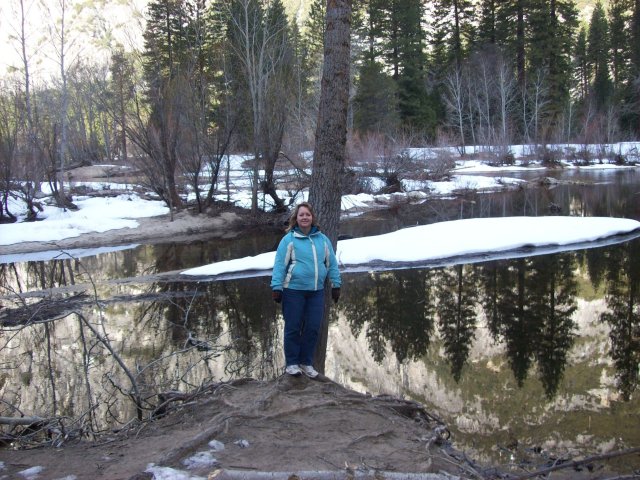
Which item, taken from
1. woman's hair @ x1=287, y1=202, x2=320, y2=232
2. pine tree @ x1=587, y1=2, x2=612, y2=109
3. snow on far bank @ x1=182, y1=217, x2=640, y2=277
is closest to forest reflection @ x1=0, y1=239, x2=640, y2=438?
snow on far bank @ x1=182, y1=217, x2=640, y2=277

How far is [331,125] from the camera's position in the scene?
5.67 meters

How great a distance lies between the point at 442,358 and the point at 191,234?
15036 millimetres

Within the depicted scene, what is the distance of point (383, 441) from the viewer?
405 cm

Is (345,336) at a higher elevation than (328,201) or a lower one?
lower

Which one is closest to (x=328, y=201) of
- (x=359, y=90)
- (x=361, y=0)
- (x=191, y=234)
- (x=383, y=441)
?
(x=383, y=441)

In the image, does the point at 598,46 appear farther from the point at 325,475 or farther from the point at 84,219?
the point at 325,475

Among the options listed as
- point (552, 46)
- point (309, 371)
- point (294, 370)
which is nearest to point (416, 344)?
point (309, 371)

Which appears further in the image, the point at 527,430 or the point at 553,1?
the point at 553,1

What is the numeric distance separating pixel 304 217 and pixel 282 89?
17.0m

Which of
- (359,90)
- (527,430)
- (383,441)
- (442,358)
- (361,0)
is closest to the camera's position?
(383,441)

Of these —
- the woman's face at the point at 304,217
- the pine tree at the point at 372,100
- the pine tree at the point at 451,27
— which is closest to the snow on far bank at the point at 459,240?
the woman's face at the point at 304,217

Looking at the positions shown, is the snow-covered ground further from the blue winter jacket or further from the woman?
the blue winter jacket

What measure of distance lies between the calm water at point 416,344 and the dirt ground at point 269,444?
2.12 feet

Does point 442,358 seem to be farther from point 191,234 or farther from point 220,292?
point 191,234
